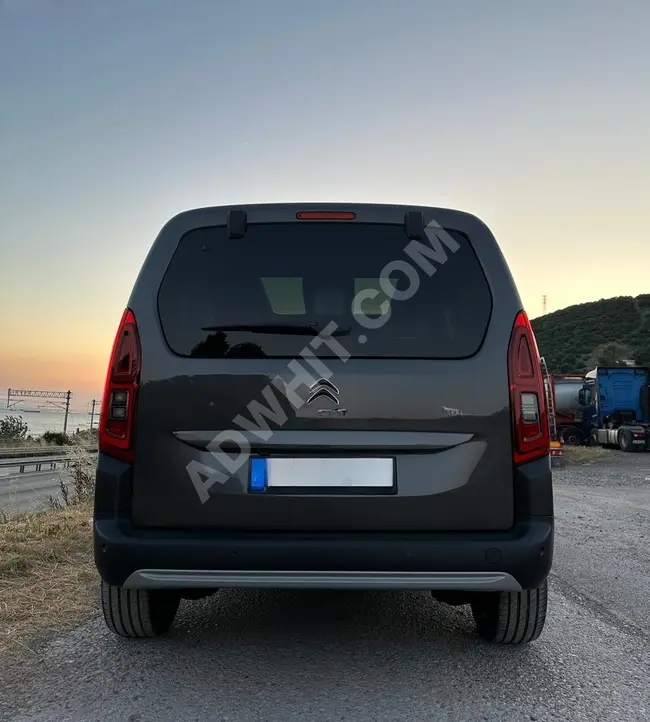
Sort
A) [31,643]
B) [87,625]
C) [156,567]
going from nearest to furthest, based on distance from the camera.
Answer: [156,567] → [31,643] → [87,625]

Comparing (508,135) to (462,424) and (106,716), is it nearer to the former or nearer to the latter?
(462,424)

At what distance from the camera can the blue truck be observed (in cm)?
2584

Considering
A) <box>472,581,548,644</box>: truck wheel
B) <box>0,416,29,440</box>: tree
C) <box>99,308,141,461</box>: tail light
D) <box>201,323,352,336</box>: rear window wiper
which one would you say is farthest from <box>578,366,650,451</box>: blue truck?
<box>0,416,29,440</box>: tree

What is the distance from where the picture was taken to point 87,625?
337cm

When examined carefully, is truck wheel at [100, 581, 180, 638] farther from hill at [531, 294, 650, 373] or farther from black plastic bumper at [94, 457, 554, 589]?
hill at [531, 294, 650, 373]

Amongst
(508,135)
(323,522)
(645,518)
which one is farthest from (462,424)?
(508,135)

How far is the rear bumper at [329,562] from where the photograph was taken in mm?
2453

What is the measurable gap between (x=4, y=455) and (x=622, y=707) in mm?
40418

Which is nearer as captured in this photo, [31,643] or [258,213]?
[258,213]

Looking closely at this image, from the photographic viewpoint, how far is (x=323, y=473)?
2518 millimetres

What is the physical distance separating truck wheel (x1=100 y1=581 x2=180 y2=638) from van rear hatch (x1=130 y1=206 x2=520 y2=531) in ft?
1.95

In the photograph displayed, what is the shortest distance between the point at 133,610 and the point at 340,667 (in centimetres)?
98

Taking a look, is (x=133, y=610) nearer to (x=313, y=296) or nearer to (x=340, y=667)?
(x=340, y=667)

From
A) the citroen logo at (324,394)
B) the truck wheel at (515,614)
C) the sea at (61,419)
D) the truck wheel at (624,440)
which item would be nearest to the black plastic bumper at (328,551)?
the truck wheel at (515,614)
